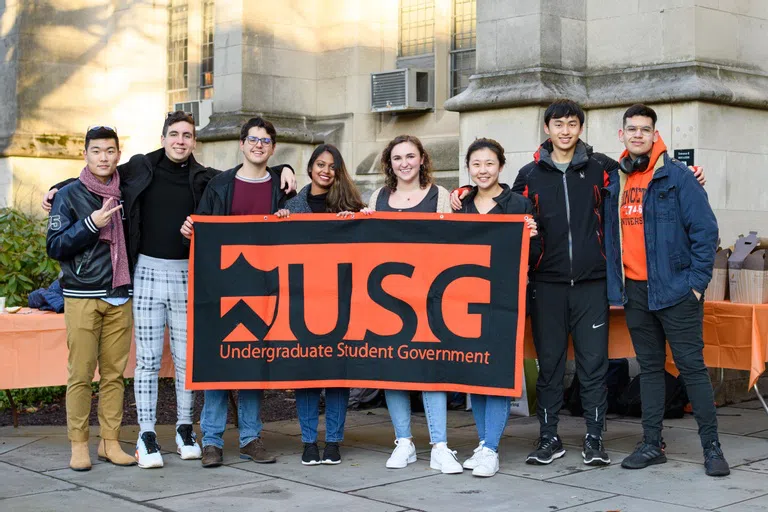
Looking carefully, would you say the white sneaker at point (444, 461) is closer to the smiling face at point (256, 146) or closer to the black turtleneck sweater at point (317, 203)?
the black turtleneck sweater at point (317, 203)

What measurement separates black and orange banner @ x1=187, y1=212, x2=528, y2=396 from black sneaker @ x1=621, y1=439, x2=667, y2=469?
2.98ft

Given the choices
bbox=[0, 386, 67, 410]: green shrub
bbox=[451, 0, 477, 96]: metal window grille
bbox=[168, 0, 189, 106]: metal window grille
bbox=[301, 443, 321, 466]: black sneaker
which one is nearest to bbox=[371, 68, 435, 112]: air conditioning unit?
bbox=[451, 0, 477, 96]: metal window grille

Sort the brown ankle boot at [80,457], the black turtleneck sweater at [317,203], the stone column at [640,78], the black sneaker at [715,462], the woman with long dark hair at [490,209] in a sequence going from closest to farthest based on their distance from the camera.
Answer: the black sneaker at [715,462] < the woman with long dark hair at [490,209] < the brown ankle boot at [80,457] < the black turtleneck sweater at [317,203] < the stone column at [640,78]

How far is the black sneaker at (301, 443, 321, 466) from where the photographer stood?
24.1ft

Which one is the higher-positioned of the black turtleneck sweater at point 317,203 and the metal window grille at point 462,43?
the metal window grille at point 462,43

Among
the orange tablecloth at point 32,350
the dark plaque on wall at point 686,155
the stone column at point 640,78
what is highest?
the stone column at point 640,78

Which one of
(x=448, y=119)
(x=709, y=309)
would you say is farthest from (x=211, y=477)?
(x=448, y=119)

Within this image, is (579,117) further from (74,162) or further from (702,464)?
(74,162)

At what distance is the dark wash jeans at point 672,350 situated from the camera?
22.8ft

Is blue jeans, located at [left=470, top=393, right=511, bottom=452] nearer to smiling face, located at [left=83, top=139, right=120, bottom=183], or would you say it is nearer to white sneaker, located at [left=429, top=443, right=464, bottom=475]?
white sneaker, located at [left=429, top=443, right=464, bottom=475]

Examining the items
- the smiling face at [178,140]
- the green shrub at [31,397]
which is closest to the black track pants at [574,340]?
the smiling face at [178,140]

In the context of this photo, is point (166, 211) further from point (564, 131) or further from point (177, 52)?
point (177, 52)

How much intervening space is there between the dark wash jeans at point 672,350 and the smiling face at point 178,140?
300 cm

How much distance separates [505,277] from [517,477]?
1.27 m
